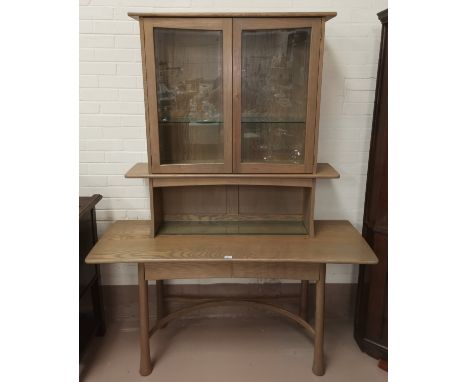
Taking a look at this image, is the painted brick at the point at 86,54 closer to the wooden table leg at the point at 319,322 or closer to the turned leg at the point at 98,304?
the turned leg at the point at 98,304

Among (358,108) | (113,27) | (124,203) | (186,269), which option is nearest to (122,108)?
(113,27)

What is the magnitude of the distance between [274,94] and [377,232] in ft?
3.11

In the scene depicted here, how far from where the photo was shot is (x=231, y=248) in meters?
1.90

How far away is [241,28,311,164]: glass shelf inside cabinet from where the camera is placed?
Answer: 1.82m

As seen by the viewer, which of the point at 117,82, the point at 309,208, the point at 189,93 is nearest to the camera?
the point at 189,93

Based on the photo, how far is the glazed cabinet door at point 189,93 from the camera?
178 cm

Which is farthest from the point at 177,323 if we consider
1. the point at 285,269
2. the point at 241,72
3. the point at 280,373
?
the point at 241,72

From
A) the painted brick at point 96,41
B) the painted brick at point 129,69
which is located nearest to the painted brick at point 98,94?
the painted brick at point 129,69

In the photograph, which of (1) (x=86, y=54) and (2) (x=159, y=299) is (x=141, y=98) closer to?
(1) (x=86, y=54)

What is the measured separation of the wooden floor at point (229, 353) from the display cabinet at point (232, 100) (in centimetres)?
74

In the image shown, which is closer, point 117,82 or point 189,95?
Result: point 189,95

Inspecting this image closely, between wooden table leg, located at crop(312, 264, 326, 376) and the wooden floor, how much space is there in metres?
0.05

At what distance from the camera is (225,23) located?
1.75 meters

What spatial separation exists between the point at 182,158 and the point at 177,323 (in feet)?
3.83
